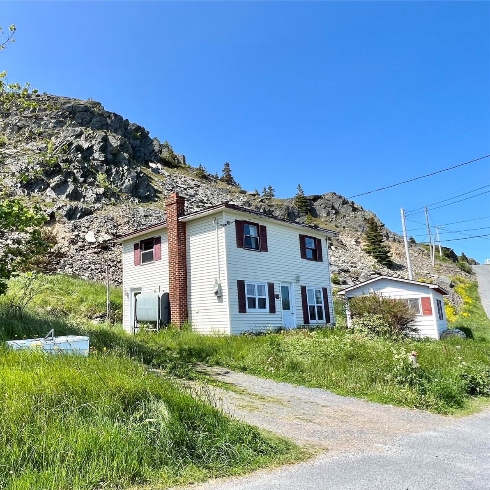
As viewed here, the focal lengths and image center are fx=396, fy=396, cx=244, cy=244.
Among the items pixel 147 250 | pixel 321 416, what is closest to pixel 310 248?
pixel 147 250

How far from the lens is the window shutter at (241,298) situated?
17.0 m

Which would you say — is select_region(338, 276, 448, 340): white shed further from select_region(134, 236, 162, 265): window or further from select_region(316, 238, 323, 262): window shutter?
select_region(134, 236, 162, 265): window

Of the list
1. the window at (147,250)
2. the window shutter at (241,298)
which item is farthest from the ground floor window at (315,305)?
the window at (147,250)

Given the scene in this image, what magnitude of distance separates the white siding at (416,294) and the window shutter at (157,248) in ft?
37.4

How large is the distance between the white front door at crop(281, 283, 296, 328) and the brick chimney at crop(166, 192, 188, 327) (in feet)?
15.5

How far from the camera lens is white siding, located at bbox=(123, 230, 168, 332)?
1925cm

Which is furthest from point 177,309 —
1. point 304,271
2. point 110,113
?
point 110,113

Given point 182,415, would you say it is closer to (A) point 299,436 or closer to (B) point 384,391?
(A) point 299,436

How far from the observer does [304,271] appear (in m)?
20.9

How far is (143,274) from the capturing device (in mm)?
20219

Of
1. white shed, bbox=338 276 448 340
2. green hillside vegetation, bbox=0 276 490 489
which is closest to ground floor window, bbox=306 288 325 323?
white shed, bbox=338 276 448 340

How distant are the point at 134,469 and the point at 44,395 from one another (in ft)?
5.08

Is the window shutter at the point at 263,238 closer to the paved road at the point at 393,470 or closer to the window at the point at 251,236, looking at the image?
the window at the point at 251,236

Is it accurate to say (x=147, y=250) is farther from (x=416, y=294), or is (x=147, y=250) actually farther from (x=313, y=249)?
(x=416, y=294)
